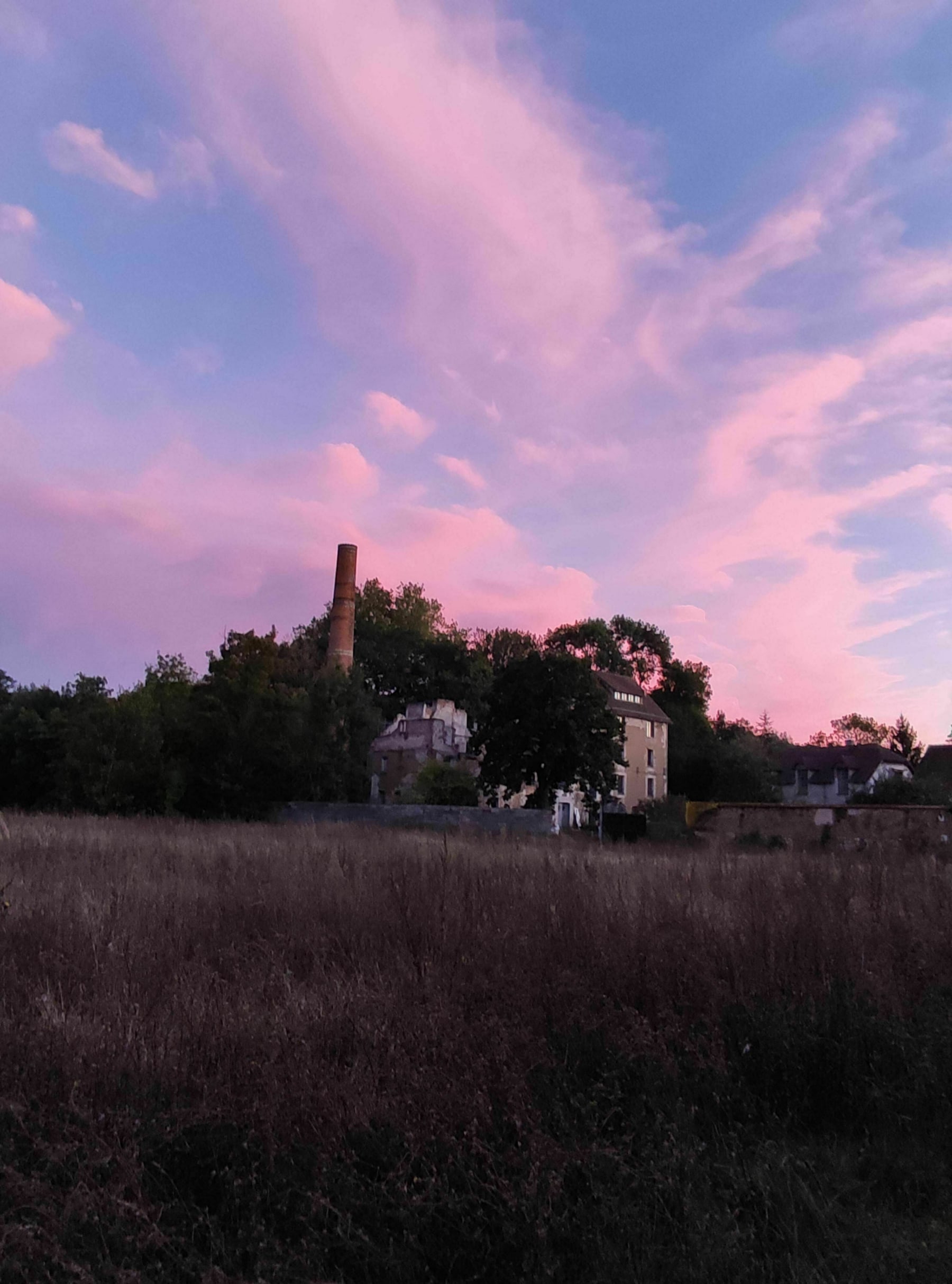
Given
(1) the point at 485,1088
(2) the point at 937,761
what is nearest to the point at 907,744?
(2) the point at 937,761

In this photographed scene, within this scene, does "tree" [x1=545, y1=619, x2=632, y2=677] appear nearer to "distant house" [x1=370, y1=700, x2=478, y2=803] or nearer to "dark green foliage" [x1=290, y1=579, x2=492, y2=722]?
"dark green foliage" [x1=290, y1=579, x2=492, y2=722]

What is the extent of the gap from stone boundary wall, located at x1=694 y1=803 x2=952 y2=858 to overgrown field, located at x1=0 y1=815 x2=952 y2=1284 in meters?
18.9

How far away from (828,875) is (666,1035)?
328 cm

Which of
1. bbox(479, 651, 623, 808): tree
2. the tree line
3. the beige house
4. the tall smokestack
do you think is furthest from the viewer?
the beige house

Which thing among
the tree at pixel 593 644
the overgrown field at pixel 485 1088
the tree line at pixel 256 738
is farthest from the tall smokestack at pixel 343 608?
the overgrown field at pixel 485 1088

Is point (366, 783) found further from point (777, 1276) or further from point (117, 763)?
point (777, 1276)

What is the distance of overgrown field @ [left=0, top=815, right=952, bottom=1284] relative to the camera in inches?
109

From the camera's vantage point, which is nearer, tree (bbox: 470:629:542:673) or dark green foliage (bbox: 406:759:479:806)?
dark green foliage (bbox: 406:759:479:806)

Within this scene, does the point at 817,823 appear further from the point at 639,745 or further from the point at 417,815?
the point at 639,745

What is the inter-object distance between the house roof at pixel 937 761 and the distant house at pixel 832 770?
2.39 meters

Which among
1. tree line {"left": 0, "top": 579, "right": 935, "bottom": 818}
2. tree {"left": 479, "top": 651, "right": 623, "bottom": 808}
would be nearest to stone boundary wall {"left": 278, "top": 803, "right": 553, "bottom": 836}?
tree line {"left": 0, "top": 579, "right": 935, "bottom": 818}

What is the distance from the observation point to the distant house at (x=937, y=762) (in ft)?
225

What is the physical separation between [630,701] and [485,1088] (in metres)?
60.6

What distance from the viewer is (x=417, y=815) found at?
1163 inches
